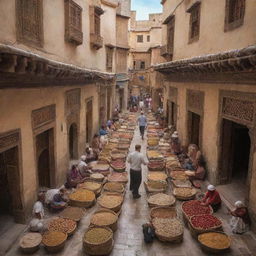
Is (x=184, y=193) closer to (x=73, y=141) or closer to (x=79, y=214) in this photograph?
(x=79, y=214)

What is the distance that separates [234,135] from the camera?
987 cm

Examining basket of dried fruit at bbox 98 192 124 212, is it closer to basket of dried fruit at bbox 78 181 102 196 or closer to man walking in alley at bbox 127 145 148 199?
basket of dried fruit at bbox 78 181 102 196

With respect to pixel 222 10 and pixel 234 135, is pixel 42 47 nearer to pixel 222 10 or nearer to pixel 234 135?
pixel 222 10

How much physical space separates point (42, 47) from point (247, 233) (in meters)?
7.95

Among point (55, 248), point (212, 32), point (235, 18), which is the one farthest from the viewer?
point (212, 32)

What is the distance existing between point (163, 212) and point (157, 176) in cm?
277

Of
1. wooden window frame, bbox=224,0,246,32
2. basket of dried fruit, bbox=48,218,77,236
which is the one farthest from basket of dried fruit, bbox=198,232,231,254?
wooden window frame, bbox=224,0,246,32

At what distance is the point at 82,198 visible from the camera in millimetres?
8820

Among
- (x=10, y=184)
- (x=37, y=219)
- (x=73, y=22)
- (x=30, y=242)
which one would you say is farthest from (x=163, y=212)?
(x=73, y=22)

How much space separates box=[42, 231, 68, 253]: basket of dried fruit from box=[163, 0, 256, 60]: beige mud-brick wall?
22.9 ft

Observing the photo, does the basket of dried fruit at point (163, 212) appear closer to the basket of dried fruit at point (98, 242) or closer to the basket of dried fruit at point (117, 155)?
the basket of dried fruit at point (98, 242)

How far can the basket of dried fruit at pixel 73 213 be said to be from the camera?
7840 millimetres

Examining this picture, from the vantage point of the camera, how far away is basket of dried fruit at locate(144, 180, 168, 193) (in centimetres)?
960

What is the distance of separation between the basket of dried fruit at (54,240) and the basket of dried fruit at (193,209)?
3.34 metres
